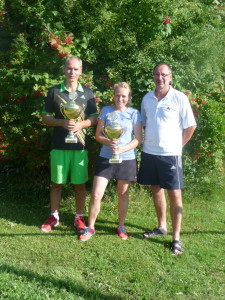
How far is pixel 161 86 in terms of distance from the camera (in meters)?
4.14

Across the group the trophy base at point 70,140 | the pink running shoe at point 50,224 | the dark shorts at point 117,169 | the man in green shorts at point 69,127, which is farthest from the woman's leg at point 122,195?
the pink running shoe at point 50,224

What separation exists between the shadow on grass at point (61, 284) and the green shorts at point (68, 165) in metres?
1.18

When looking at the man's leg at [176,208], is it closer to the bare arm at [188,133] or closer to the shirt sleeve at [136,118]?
the bare arm at [188,133]

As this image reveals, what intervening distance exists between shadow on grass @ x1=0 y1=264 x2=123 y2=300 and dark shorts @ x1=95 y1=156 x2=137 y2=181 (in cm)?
125

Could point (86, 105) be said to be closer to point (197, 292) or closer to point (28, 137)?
point (28, 137)

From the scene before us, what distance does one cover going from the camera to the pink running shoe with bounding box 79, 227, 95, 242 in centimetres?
441

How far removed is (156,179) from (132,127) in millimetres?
613

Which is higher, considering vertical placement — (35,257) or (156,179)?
(156,179)

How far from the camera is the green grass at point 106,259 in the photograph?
345 cm

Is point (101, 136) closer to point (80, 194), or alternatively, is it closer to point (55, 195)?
point (80, 194)

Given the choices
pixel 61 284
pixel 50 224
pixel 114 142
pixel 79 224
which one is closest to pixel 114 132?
pixel 114 142

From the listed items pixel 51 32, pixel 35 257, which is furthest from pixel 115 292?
pixel 51 32

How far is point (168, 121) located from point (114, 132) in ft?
1.81

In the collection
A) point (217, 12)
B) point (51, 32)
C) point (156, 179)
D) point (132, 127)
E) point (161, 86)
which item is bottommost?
point (156, 179)
